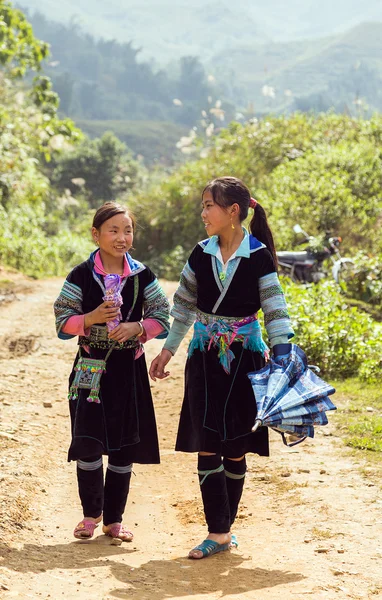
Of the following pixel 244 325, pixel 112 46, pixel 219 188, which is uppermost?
pixel 112 46

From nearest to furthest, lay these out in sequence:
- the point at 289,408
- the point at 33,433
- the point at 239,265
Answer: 1. the point at 289,408
2. the point at 239,265
3. the point at 33,433

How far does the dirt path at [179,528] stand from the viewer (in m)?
3.57

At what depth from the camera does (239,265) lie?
407cm

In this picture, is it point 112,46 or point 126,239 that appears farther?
point 112,46

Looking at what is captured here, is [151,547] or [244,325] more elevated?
[244,325]

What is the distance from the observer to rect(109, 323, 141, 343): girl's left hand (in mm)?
4059

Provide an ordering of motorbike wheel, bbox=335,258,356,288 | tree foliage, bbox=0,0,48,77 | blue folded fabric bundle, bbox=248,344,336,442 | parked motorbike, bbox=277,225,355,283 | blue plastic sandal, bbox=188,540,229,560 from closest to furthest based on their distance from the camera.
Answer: blue folded fabric bundle, bbox=248,344,336,442 < blue plastic sandal, bbox=188,540,229,560 < motorbike wheel, bbox=335,258,356,288 < parked motorbike, bbox=277,225,355,283 < tree foliage, bbox=0,0,48,77

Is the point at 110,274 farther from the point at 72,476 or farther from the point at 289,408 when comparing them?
the point at 72,476

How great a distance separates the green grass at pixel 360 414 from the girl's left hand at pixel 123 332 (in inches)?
99.6

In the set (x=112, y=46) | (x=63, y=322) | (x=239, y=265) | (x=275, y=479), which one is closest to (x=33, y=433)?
(x=275, y=479)

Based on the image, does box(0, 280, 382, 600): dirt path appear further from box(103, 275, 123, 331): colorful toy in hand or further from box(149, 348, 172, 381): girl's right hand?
box(103, 275, 123, 331): colorful toy in hand

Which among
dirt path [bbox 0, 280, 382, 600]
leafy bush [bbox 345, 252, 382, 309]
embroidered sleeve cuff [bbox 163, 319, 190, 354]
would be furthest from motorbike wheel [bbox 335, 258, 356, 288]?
embroidered sleeve cuff [bbox 163, 319, 190, 354]

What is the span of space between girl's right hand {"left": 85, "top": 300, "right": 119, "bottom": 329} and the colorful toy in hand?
0.02m

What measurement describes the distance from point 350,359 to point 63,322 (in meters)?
4.69
